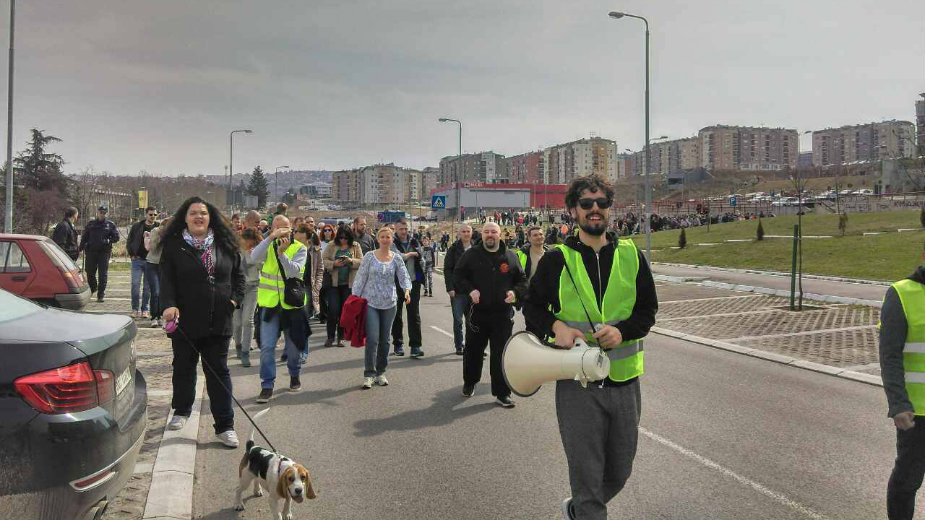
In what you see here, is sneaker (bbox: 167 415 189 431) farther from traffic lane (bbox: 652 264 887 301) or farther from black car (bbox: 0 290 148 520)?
traffic lane (bbox: 652 264 887 301)

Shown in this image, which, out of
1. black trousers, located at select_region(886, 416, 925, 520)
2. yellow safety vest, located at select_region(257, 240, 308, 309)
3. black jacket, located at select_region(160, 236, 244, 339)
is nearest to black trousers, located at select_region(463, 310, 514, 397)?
yellow safety vest, located at select_region(257, 240, 308, 309)

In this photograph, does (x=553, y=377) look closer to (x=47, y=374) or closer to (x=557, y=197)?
(x=47, y=374)

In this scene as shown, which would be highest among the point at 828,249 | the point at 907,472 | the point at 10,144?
the point at 10,144

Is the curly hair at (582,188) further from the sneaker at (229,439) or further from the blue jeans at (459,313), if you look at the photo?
the blue jeans at (459,313)

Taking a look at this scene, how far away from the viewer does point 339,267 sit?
11.3m

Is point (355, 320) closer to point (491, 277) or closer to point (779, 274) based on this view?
point (491, 277)

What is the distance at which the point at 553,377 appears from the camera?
10.6 ft

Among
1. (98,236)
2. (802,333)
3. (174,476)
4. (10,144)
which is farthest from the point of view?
(10,144)

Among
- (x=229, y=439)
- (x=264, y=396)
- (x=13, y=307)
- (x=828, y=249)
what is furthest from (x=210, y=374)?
(x=828, y=249)

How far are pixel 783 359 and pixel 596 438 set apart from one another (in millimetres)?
7928

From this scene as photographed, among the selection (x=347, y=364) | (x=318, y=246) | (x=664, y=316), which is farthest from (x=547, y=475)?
(x=664, y=316)

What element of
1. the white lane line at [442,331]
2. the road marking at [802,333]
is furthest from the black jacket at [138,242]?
the road marking at [802,333]

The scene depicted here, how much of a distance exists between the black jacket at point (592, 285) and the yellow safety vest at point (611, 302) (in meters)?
0.03

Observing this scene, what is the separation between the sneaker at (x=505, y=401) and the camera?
287 inches
